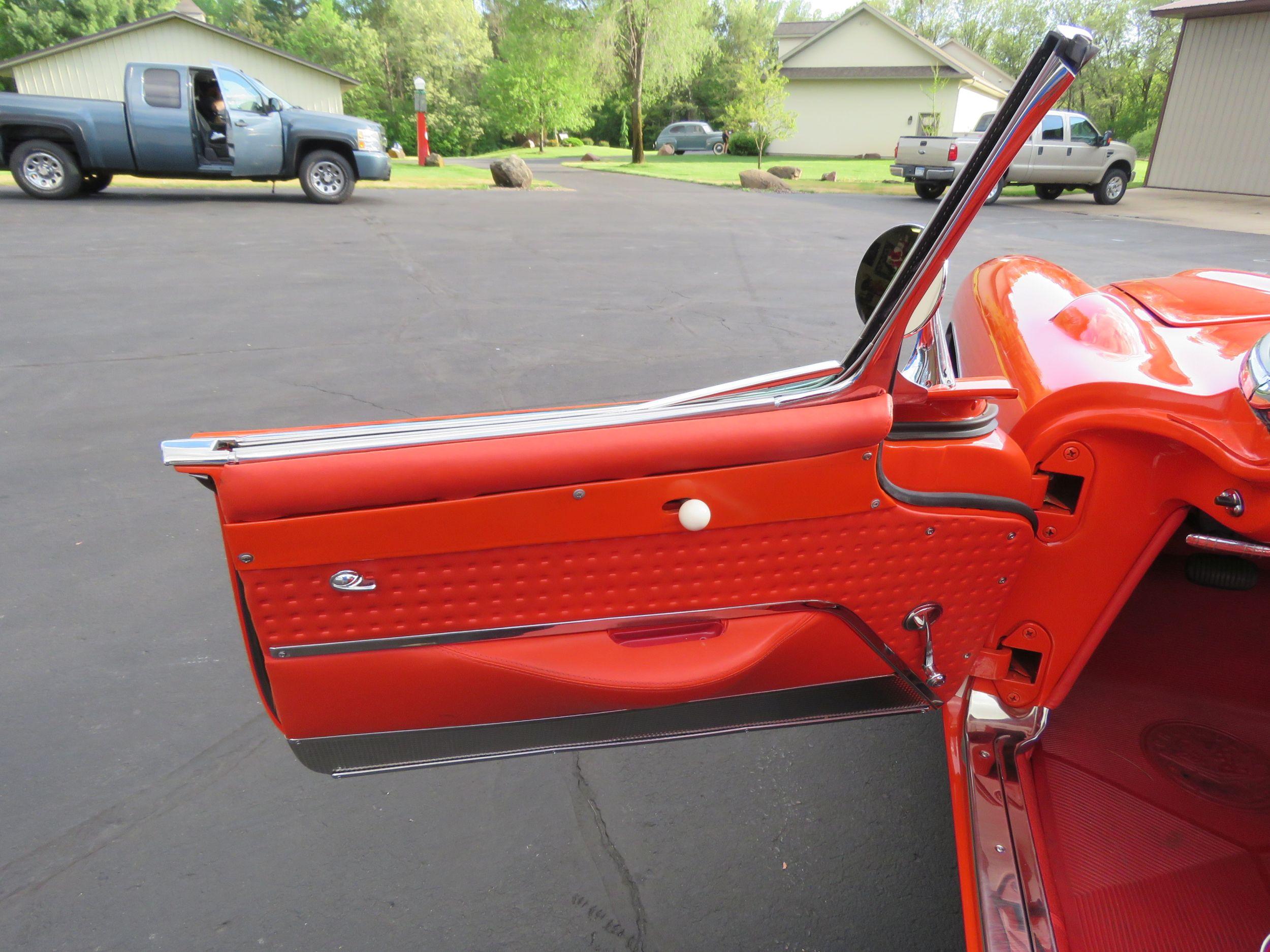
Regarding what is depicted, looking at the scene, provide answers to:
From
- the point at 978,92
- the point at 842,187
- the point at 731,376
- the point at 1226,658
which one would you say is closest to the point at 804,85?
the point at 978,92

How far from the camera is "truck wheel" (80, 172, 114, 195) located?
13.1 m

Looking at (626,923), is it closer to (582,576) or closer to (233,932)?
(233,932)

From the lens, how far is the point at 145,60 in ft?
83.1

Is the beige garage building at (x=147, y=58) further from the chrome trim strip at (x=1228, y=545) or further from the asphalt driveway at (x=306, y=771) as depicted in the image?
the chrome trim strip at (x=1228, y=545)

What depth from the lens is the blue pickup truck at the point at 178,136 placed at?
11805 mm

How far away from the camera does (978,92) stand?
3491 centimetres

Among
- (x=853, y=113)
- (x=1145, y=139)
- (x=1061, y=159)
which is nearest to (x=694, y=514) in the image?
(x=1061, y=159)

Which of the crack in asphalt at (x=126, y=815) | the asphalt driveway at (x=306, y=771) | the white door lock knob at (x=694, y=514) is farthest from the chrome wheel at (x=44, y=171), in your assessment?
the white door lock knob at (x=694, y=514)

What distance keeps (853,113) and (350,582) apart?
124ft

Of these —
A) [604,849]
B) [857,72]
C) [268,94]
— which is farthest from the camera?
[857,72]

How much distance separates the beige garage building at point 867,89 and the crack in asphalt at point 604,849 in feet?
116

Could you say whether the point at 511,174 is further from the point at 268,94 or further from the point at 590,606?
the point at 590,606

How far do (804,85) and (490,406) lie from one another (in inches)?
1369

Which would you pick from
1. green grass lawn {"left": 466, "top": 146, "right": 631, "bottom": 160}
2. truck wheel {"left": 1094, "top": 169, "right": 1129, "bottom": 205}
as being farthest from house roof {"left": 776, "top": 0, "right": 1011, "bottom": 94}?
truck wheel {"left": 1094, "top": 169, "right": 1129, "bottom": 205}
